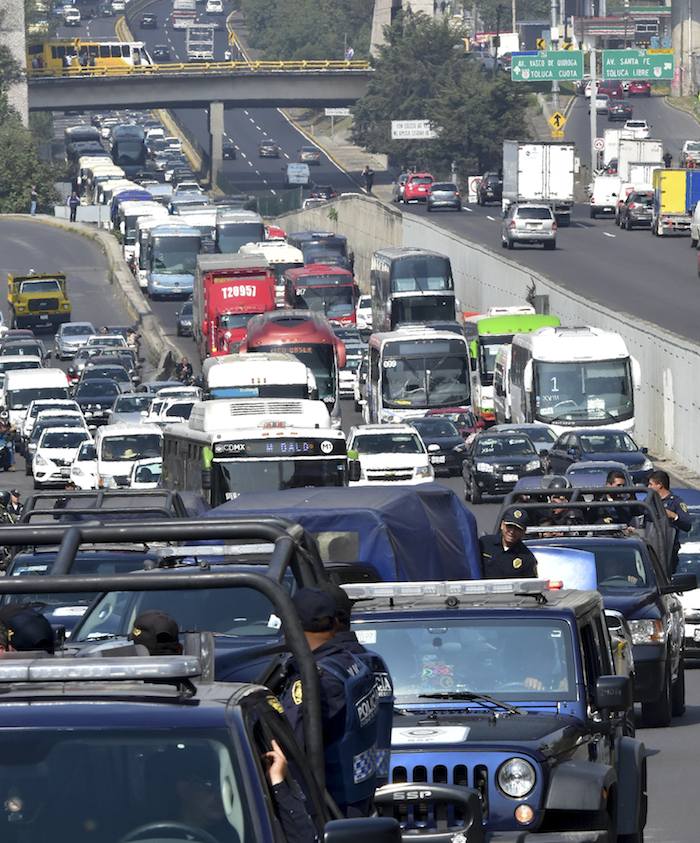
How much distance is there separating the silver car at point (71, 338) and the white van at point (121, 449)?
2755 cm

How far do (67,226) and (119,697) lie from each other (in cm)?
10805

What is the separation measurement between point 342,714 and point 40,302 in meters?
74.8

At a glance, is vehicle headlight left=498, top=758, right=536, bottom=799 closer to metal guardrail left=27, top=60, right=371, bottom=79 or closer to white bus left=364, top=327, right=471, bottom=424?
white bus left=364, top=327, right=471, bottom=424

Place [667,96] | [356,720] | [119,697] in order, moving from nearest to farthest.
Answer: [119,697], [356,720], [667,96]

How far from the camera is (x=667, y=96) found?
501ft

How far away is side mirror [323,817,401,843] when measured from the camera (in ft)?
16.8

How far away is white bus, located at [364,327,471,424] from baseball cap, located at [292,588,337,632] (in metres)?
43.2

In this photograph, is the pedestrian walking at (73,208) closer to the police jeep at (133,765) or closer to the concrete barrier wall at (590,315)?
the concrete barrier wall at (590,315)

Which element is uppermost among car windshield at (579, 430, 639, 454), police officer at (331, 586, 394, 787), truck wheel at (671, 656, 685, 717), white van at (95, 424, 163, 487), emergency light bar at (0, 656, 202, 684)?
emergency light bar at (0, 656, 202, 684)

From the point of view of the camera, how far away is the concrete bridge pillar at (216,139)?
5974 inches

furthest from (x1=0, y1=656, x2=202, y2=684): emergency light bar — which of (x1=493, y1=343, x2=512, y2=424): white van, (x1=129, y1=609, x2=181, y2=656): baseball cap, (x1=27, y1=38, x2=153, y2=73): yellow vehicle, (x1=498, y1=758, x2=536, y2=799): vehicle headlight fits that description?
(x1=27, y1=38, x2=153, y2=73): yellow vehicle

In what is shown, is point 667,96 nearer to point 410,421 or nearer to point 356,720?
point 410,421

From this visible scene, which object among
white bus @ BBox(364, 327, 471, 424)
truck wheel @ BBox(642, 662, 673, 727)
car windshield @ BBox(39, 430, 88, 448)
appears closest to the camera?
truck wheel @ BBox(642, 662, 673, 727)

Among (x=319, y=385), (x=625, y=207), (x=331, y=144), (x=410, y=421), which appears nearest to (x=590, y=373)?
(x=410, y=421)
